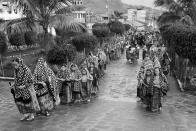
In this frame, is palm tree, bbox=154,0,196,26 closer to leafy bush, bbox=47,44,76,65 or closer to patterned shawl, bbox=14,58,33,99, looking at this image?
leafy bush, bbox=47,44,76,65

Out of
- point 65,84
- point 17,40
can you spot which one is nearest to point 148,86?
point 65,84

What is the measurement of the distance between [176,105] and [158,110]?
1.01 metres

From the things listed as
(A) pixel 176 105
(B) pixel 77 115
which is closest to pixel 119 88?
(A) pixel 176 105

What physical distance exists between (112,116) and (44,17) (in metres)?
7.43

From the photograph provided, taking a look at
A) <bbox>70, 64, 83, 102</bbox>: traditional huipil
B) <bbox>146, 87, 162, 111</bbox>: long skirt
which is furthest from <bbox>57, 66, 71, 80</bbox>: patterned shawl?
<bbox>146, 87, 162, 111</bbox>: long skirt

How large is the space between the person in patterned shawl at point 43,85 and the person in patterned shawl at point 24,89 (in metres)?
0.26

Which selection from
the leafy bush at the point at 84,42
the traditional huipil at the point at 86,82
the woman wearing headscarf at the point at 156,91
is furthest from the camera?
the leafy bush at the point at 84,42

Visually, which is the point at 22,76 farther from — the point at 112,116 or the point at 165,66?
the point at 165,66

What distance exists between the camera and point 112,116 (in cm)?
804

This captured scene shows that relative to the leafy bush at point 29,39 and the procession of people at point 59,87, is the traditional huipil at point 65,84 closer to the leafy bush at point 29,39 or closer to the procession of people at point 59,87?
the procession of people at point 59,87

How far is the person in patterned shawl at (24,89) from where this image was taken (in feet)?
23.9

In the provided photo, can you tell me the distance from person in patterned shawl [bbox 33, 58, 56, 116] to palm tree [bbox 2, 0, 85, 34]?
19.1 feet

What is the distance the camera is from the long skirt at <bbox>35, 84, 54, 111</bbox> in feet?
25.4

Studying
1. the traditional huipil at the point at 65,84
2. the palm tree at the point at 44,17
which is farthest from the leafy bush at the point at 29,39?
the traditional huipil at the point at 65,84
